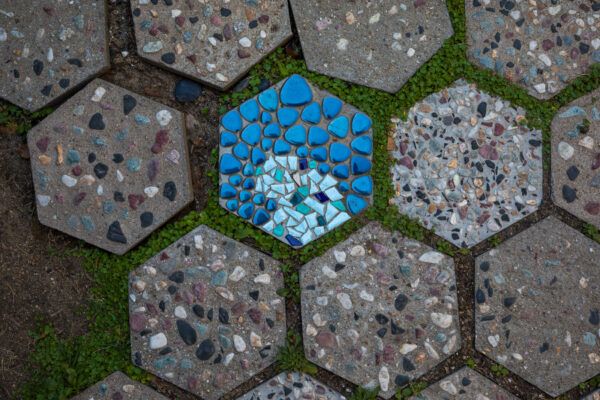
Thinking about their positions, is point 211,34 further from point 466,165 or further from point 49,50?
point 466,165

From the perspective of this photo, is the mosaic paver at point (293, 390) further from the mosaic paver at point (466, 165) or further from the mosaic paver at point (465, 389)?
the mosaic paver at point (466, 165)

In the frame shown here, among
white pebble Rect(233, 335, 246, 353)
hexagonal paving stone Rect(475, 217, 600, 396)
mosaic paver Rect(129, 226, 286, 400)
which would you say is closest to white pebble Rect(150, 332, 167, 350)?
mosaic paver Rect(129, 226, 286, 400)

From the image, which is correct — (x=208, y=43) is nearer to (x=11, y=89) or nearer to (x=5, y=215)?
(x=11, y=89)

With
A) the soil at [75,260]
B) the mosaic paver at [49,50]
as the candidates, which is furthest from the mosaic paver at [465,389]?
the mosaic paver at [49,50]

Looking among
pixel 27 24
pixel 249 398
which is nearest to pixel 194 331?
pixel 249 398

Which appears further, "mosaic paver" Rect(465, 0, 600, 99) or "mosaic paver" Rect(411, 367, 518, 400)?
"mosaic paver" Rect(465, 0, 600, 99)

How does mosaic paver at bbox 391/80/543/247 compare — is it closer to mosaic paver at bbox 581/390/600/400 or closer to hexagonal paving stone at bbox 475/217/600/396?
hexagonal paving stone at bbox 475/217/600/396

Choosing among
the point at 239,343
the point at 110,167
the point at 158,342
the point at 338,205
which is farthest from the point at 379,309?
the point at 110,167
